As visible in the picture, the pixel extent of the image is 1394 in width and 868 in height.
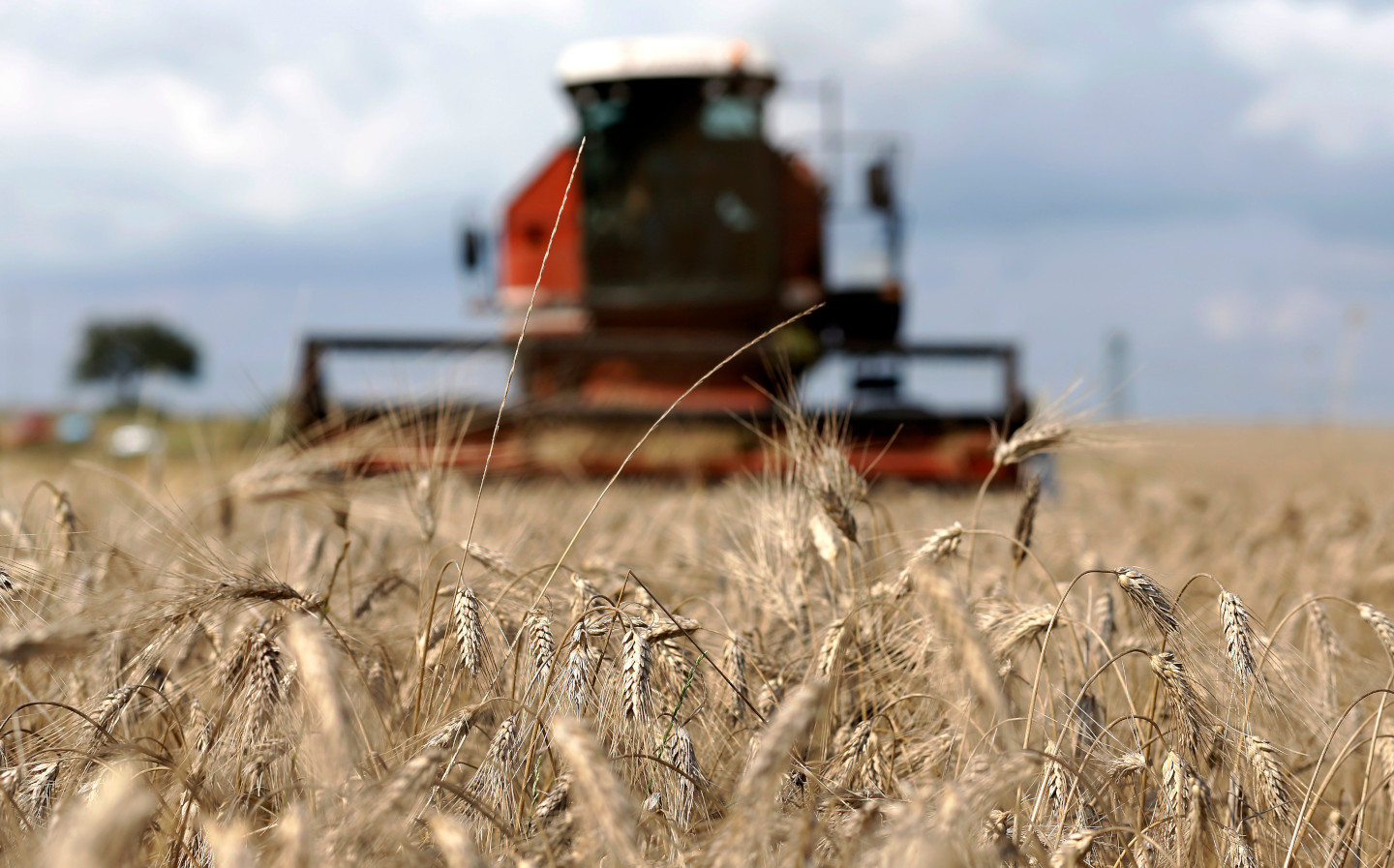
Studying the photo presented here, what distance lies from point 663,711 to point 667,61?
21.8 feet

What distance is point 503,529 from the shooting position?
2580 millimetres

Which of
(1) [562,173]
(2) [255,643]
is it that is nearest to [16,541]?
(2) [255,643]

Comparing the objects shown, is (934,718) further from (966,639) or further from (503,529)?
(503,529)

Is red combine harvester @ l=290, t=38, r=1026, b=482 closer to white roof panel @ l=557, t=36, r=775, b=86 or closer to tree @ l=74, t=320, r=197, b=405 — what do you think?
white roof panel @ l=557, t=36, r=775, b=86

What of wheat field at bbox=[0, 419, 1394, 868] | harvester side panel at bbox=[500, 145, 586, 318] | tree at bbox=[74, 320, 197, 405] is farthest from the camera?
tree at bbox=[74, 320, 197, 405]

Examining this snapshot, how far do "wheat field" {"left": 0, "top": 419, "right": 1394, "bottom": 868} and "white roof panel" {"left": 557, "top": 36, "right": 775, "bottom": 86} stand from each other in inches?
229

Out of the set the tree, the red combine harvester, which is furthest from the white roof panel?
the tree

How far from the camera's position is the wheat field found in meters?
0.81

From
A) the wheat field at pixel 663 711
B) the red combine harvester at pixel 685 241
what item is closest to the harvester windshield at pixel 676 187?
the red combine harvester at pixel 685 241

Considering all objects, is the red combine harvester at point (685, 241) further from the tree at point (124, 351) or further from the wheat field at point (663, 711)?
the tree at point (124, 351)

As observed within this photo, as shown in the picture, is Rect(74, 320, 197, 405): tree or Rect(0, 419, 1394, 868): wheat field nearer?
Rect(0, 419, 1394, 868): wheat field

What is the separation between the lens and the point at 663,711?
127cm

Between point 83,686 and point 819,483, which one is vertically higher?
point 819,483

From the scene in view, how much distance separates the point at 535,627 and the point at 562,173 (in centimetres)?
834
